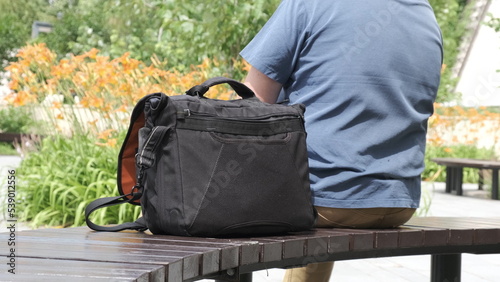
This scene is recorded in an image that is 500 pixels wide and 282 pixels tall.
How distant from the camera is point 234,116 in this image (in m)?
2.00

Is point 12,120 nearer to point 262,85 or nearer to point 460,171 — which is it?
point 460,171

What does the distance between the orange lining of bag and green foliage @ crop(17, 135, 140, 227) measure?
10.3 ft

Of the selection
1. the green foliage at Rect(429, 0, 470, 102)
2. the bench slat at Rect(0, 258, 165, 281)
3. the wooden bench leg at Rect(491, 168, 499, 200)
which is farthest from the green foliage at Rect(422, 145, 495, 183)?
the bench slat at Rect(0, 258, 165, 281)

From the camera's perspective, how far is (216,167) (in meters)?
1.93

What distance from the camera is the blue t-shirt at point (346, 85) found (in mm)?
2277

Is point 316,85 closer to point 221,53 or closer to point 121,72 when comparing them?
point 121,72

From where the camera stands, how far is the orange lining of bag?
211 centimetres

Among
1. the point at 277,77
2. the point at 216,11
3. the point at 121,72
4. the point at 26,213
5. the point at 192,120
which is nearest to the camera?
the point at 192,120

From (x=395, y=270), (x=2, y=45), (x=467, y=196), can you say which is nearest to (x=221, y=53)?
(x=467, y=196)

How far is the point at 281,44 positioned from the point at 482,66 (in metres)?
24.7

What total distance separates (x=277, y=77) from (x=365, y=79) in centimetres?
26

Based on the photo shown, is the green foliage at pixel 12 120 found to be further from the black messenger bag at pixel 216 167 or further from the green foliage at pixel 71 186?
the black messenger bag at pixel 216 167

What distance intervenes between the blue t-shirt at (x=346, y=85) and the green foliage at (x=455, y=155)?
10996 millimetres

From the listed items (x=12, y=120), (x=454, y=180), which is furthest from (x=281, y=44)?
(x=12, y=120)
